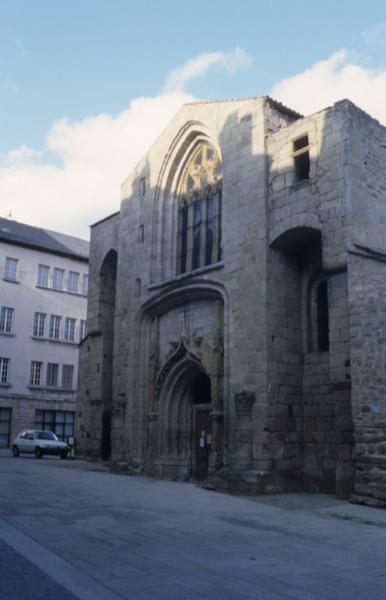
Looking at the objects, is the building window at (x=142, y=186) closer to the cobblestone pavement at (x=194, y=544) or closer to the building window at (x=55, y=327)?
the cobblestone pavement at (x=194, y=544)

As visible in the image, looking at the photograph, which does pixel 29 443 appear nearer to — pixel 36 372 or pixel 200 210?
pixel 36 372

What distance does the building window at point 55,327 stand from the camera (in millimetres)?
41250

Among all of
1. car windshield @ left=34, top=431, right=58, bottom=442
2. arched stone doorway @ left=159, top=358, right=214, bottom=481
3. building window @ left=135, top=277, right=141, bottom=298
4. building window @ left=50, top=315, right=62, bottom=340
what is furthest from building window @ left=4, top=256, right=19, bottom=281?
arched stone doorway @ left=159, top=358, right=214, bottom=481

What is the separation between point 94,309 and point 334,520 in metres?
16.7

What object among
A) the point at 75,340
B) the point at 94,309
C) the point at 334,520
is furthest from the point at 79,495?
the point at 75,340

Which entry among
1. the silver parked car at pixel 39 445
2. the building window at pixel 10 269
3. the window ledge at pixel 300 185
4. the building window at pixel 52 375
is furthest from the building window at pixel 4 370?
the window ledge at pixel 300 185

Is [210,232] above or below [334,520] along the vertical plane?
above

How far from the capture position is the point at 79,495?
13297 millimetres

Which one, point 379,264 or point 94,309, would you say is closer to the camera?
point 379,264

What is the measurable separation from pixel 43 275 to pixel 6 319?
3.99 metres

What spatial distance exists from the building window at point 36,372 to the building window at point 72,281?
552 cm

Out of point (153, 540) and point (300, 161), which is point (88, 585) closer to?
point (153, 540)

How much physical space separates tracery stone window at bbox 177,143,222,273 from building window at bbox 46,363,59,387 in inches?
880

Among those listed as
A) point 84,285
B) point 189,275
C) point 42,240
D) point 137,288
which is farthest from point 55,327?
point 189,275
